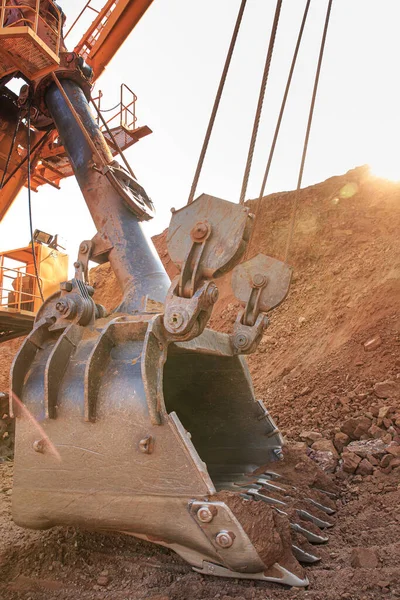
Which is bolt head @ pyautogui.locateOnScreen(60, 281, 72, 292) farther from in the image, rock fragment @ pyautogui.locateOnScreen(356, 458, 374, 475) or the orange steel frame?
the orange steel frame

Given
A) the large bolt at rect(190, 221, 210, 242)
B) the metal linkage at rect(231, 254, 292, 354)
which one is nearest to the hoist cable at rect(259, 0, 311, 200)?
the metal linkage at rect(231, 254, 292, 354)

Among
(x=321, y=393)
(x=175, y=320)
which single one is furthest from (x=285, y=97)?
(x=321, y=393)

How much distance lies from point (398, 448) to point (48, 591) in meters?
2.54

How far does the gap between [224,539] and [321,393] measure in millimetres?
A: 4500

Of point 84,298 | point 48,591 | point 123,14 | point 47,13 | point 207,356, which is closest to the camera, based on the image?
point 48,591

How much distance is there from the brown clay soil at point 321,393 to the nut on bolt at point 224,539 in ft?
0.58

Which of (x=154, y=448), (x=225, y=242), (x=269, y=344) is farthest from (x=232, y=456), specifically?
(x=269, y=344)

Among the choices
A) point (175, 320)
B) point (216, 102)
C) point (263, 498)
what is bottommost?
point (263, 498)

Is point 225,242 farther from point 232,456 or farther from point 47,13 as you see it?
point 47,13

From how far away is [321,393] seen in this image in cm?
617

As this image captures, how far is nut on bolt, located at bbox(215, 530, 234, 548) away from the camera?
1900mm

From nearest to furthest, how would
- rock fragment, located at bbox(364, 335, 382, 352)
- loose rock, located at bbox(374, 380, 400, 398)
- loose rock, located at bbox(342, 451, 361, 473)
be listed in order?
loose rock, located at bbox(342, 451, 361, 473), loose rock, located at bbox(374, 380, 400, 398), rock fragment, located at bbox(364, 335, 382, 352)

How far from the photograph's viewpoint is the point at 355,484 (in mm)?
3379

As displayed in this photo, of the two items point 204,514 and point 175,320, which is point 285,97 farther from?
point 204,514
